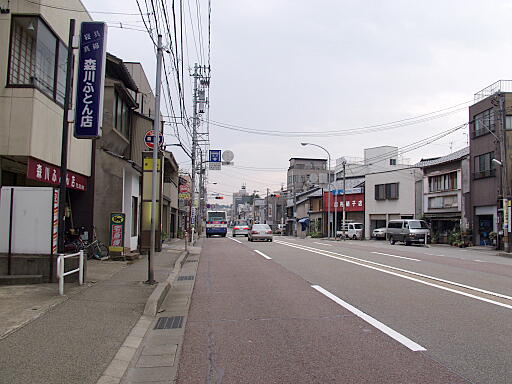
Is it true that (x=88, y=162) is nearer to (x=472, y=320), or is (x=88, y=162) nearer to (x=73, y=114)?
(x=73, y=114)

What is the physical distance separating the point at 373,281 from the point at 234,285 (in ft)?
12.2

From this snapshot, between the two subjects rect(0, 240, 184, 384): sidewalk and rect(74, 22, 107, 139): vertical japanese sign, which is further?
rect(74, 22, 107, 139): vertical japanese sign

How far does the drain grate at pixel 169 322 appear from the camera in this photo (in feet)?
24.4

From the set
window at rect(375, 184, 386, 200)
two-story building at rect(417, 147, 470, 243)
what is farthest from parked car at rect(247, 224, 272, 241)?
window at rect(375, 184, 386, 200)

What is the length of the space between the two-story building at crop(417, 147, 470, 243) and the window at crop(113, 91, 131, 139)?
29.3 metres

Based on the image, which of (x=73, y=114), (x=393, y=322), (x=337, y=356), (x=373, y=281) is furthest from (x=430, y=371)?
(x=73, y=114)

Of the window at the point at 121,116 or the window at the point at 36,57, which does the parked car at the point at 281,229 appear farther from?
the window at the point at 36,57

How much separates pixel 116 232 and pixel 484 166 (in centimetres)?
3034

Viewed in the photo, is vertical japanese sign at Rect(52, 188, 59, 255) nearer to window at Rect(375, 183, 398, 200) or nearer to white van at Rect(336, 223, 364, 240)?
window at Rect(375, 183, 398, 200)

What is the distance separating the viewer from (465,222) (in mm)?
37938

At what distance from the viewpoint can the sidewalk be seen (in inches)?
194

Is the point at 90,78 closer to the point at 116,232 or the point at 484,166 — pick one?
the point at 116,232

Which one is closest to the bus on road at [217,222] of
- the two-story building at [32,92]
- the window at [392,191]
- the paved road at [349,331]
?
the window at [392,191]

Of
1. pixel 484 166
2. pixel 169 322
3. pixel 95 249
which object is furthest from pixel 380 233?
pixel 169 322
